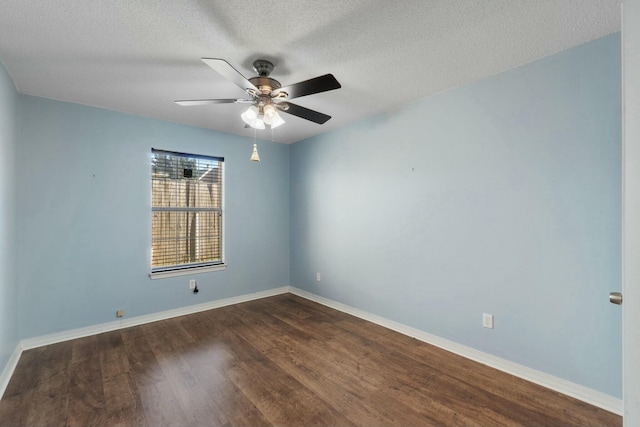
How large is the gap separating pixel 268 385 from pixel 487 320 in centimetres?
190

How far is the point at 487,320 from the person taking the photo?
247 cm

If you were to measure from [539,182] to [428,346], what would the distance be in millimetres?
1759

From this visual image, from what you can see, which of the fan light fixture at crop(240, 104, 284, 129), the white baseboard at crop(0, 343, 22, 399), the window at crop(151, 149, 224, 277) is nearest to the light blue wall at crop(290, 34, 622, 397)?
the fan light fixture at crop(240, 104, 284, 129)

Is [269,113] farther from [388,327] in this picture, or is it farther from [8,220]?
[388,327]

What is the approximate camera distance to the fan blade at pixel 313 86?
1.80 m

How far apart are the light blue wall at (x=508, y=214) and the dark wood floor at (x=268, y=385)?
0.34 m

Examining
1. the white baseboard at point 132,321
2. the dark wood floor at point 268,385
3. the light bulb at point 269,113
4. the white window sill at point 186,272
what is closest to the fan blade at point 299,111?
the light bulb at point 269,113

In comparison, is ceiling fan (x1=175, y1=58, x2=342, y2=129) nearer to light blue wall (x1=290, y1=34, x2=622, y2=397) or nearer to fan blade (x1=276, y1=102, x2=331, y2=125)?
fan blade (x1=276, y1=102, x2=331, y2=125)

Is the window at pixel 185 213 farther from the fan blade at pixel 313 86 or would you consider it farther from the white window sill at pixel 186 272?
the fan blade at pixel 313 86

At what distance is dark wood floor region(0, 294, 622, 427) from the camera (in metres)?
1.83

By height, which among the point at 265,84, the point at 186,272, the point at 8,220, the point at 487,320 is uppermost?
the point at 265,84

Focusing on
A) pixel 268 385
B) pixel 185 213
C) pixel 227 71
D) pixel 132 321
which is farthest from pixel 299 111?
pixel 132 321

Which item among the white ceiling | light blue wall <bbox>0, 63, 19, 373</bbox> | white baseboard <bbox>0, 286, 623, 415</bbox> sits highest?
the white ceiling

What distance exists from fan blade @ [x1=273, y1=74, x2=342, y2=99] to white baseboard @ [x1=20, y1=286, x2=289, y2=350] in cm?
303
